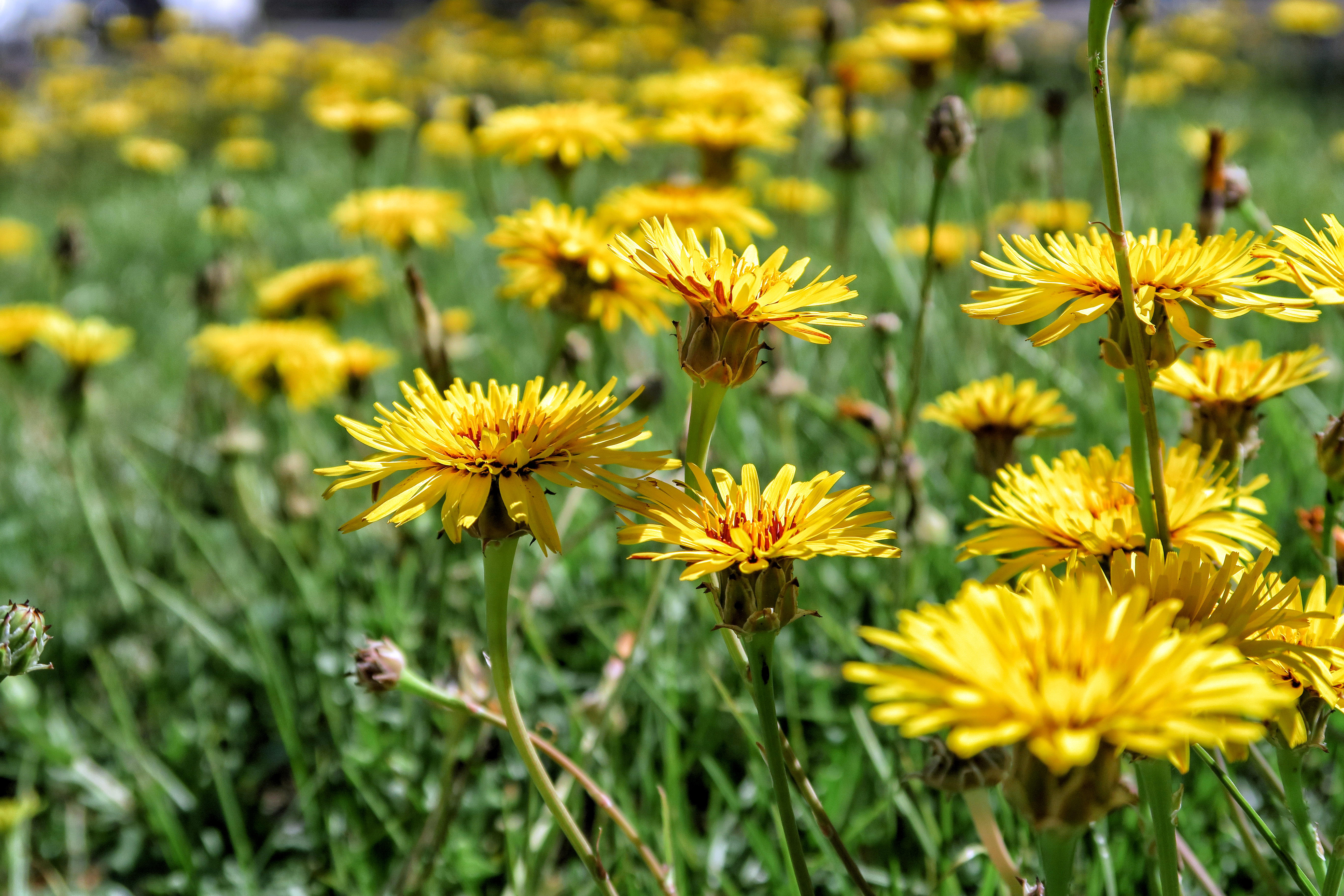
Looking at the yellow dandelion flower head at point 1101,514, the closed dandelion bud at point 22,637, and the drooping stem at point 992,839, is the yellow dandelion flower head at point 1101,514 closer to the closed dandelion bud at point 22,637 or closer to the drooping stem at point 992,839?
the drooping stem at point 992,839

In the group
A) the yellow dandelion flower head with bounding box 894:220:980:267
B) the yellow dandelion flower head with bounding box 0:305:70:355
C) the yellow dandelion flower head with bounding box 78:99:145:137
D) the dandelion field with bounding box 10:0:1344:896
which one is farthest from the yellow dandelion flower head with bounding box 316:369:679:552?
the yellow dandelion flower head with bounding box 78:99:145:137

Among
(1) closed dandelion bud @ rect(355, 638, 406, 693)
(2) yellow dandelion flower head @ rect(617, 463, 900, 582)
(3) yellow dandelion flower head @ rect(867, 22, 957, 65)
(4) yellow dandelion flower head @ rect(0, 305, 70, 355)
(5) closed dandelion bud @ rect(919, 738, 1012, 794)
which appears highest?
(3) yellow dandelion flower head @ rect(867, 22, 957, 65)

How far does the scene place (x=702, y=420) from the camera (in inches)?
34.3

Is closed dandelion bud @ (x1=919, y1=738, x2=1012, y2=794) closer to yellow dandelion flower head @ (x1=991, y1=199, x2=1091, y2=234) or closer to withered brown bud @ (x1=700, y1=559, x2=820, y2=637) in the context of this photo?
withered brown bud @ (x1=700, y1=559, x2=820, y2=637)

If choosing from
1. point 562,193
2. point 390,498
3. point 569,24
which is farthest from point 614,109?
point 569,24

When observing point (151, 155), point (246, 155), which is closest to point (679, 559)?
point (151, 155)

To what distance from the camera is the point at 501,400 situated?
0.91m

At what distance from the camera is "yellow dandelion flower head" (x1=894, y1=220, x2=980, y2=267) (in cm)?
263

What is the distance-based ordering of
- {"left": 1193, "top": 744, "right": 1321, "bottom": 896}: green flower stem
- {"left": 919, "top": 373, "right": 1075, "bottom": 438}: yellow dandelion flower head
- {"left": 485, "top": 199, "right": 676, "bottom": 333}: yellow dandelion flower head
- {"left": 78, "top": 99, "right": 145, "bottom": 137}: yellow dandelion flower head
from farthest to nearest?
{"left": 78, "top": 99, "right": 145, "bottom": 137}: yellow dandelion flower head, {"left": 485, "top": 199, "right": 676, "bottom": 333}: yellow dandelion flower head, {"left": 919, "top": 373, "right": 1075, "bottom": 438}: yellow dandelion flower head, {"left": 1193, "top": 744, "right": 1321, "bottom": 896}: green flower stem

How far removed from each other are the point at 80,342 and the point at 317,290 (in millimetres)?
505

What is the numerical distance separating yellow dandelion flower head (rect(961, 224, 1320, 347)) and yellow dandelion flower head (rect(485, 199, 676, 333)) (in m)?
0.65

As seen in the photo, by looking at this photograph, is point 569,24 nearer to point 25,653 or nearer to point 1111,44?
point 1111,44

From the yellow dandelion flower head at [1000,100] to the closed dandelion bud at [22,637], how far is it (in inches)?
105

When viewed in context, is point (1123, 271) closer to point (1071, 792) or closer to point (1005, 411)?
point (1071, 792)
